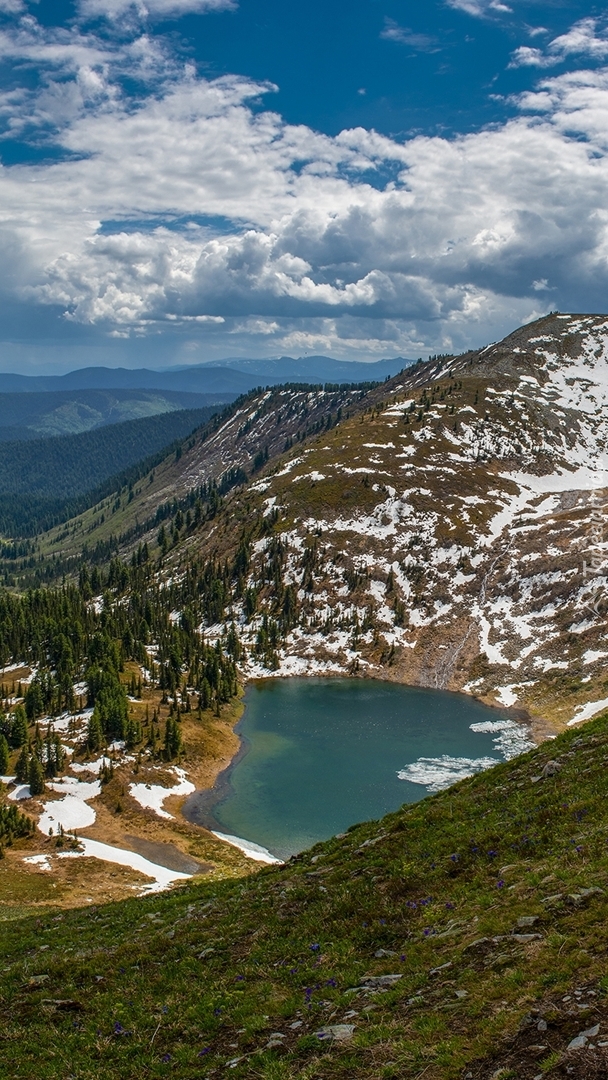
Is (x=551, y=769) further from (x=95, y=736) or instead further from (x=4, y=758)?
(x=95, y=736)

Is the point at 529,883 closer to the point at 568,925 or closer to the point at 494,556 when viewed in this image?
the point at 568,925

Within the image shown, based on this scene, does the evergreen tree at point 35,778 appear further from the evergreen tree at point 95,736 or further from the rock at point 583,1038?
the rock at point 583,1038

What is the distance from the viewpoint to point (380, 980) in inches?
735

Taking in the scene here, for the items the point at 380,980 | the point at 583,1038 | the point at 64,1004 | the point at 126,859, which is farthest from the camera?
the point at 126,859

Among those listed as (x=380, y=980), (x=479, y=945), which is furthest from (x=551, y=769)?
(x=380, y=980)

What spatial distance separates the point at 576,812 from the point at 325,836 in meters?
64.0

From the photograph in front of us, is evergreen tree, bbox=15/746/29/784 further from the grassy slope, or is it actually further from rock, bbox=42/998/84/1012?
rock, bbox=42/998/84/1012

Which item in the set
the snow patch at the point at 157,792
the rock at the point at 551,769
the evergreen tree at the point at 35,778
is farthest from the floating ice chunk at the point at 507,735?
the rock at the point at 551,769

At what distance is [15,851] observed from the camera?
246ft

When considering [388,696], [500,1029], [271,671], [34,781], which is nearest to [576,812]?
[500,1029]

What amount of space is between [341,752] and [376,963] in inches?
3829

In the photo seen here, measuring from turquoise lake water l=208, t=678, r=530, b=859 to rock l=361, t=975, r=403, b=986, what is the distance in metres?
65.5

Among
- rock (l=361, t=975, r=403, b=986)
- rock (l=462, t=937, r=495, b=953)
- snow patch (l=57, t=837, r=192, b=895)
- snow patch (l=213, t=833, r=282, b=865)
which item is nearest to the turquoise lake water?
snow patch (l=213, t=833, r=282, b=865)

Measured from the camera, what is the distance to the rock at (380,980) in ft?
60.2
